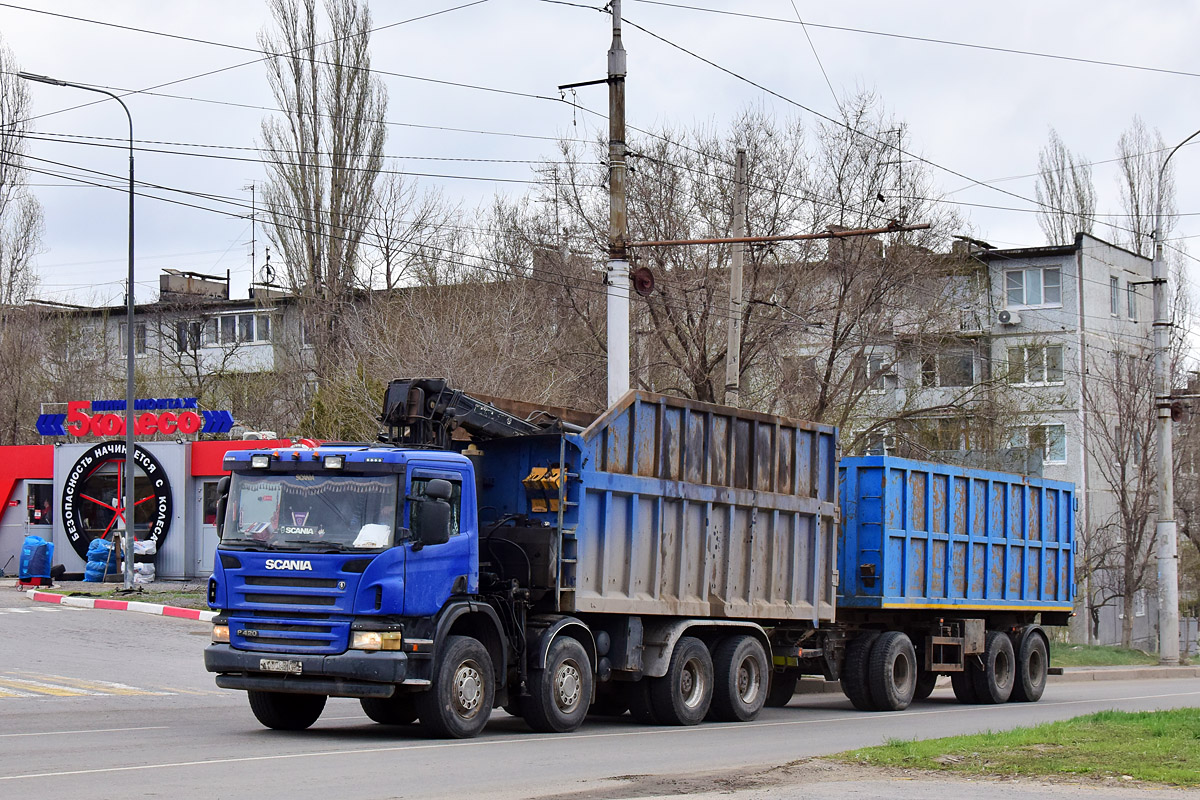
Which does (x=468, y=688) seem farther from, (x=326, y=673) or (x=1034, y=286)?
(x=1034, y=286)

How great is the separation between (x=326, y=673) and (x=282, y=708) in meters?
1.60

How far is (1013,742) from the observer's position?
1228 cm

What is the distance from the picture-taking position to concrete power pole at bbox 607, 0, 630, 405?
18922 mm

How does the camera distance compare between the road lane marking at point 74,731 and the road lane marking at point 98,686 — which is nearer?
the road lane marking at point 74,731

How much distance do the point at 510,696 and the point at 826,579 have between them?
5.09m

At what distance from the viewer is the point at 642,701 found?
15.4 m

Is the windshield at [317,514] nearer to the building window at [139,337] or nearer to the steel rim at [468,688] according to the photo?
the steel rim at [468,688]

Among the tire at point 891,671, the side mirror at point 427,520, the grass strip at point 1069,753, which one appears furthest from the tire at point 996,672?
the side mirror at point 427,520

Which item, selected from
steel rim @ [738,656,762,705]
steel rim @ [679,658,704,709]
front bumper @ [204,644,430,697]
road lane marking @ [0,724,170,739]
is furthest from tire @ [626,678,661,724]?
road lane marking @ [0,724,170,739]

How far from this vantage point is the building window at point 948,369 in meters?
31.7

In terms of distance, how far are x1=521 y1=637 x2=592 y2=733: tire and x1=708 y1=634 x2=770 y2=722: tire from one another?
82.2 inches

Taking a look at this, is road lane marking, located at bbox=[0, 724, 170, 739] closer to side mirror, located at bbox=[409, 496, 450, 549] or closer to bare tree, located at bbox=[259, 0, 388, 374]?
side mirror, located at bbox=[409, 496, 450, 549]

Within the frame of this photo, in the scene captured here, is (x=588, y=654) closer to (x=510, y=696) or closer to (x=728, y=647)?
(x=510, y=696)

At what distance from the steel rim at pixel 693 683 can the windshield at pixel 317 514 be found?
4438 mm
